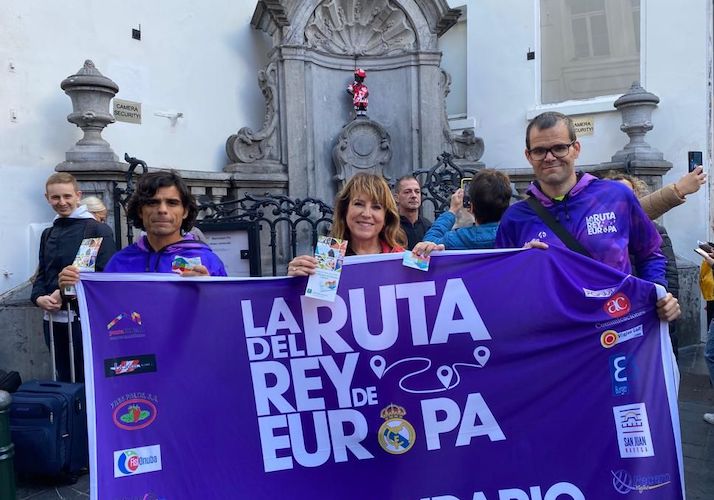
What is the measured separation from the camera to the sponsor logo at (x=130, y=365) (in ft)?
8.46

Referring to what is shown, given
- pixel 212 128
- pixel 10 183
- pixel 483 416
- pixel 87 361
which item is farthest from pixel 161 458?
pixel 212 128

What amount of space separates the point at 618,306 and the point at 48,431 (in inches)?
127

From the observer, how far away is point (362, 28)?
A: 873cm

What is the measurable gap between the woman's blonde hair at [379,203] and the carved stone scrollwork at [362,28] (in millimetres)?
5880

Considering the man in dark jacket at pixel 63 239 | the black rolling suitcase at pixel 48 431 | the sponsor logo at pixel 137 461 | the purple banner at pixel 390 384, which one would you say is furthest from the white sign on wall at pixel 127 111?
the sponsor logo at pixel 137 461

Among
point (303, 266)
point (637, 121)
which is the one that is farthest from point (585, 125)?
point (303, 266)

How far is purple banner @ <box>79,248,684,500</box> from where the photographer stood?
8.25ft

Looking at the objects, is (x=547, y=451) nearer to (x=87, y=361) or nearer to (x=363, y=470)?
(x=363, y=470)

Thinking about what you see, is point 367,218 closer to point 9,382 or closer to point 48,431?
point 48,431

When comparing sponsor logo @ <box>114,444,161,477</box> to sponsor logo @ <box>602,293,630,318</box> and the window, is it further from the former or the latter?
the window

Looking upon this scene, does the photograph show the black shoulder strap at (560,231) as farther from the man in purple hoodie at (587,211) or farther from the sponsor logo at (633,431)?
the sponsor logo at (633,431)

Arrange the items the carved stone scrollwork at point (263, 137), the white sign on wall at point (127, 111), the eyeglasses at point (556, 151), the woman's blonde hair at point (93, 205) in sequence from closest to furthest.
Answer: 1. the eyeglasses at point (556, 151)
2. the woman's blonde hair at point (93, 205)
3. the white sign on wall at point (127, 111)
4. the carved stone scrollwork at point (263, 137)

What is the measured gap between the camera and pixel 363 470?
8.29 feet

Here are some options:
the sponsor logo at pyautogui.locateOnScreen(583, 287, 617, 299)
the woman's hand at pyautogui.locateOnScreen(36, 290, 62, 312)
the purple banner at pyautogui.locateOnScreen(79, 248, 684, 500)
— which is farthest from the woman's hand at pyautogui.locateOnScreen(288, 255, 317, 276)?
the woman's hand at pyautogui.locateOnScreen(36, 290, 62, 312)
